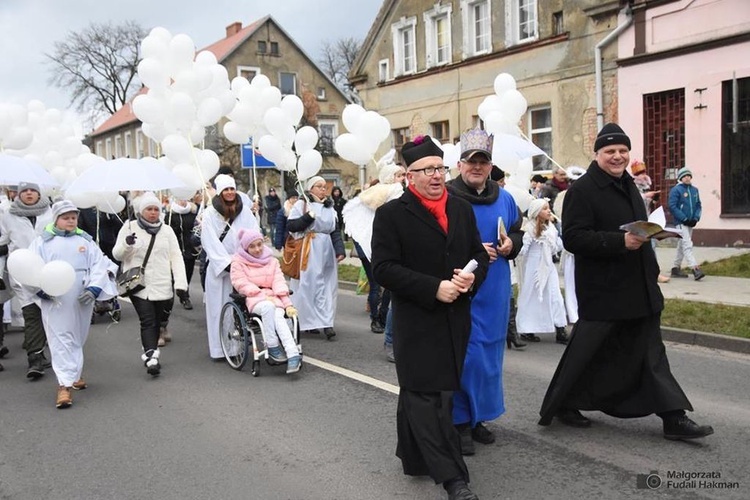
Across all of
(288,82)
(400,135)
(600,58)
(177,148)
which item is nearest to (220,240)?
(177,148)

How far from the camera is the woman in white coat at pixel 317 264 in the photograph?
911 cm

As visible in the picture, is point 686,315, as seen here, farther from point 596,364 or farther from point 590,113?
point 590,113

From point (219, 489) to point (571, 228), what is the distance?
2803 millimetres

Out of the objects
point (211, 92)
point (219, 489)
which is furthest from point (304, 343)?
point (219, 489)

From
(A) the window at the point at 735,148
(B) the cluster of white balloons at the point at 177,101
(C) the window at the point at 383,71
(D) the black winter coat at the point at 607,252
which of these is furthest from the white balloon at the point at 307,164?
(C) the window at the point at 383,71

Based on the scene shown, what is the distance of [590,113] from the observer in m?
18.5

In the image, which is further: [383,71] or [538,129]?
[383,71]

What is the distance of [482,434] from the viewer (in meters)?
5.03

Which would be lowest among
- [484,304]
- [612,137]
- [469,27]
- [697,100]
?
[484,304]

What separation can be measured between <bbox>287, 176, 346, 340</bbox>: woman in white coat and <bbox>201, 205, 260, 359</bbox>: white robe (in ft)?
3.70

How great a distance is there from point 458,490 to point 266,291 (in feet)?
13.0

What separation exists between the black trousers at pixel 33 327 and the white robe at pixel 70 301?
2.14 ft

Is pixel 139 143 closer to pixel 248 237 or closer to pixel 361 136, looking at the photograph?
pixel 361 136

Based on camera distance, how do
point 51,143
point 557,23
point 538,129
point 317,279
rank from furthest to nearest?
1. point 538,129
2. point 557,23
3. point 51,143
4. point 317,279
